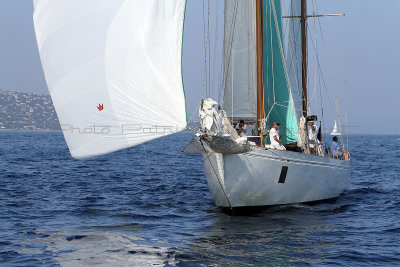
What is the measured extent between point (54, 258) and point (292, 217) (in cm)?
773

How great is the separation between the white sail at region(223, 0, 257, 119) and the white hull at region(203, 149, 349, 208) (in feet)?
9.74

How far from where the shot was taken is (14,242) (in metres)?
13.2

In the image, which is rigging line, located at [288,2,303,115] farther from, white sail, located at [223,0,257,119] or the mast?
white sail, located at [223,0,257,119]

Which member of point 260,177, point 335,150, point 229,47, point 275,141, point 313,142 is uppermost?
point 229,47

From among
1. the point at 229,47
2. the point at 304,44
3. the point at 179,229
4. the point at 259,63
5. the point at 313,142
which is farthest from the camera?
the point at 304,44

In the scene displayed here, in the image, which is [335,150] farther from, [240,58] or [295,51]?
[240,58]

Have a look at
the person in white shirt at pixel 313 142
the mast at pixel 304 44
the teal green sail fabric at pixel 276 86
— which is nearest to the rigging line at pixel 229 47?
the teal green sail fabric at pixel 276 86

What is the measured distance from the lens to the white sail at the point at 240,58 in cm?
1978

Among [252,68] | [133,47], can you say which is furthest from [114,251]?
[252,68]

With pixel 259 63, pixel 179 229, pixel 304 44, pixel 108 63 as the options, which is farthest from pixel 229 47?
pixel 108 63

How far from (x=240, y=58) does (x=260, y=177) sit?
5.13 m

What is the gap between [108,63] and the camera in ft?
38.4

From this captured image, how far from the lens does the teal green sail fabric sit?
21.2 meters

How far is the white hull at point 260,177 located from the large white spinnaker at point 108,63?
5.13 m
